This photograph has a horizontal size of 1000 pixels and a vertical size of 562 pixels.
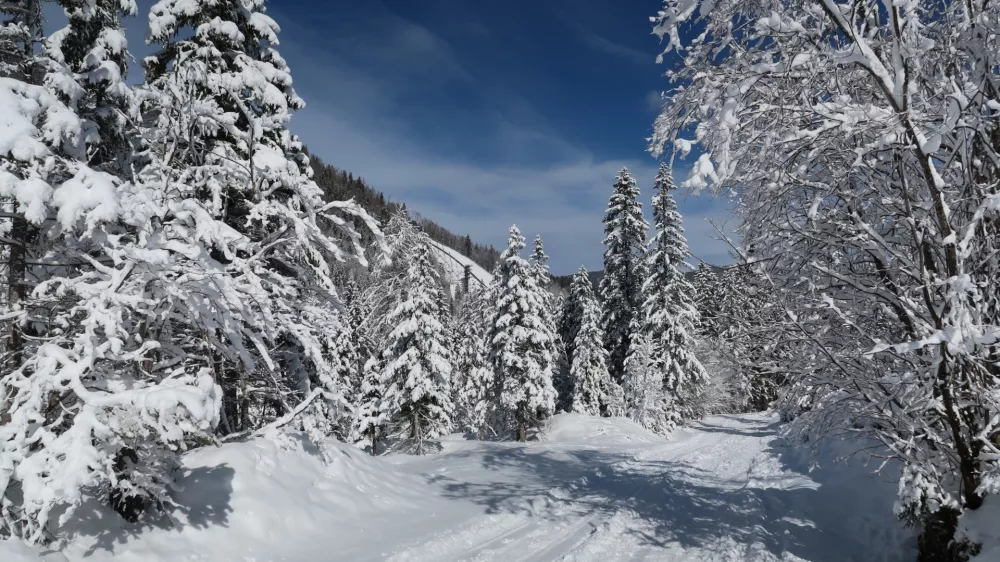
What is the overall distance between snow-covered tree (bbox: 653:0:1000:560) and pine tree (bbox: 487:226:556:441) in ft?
65.5

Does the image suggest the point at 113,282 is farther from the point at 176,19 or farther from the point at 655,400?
the point at 655,400

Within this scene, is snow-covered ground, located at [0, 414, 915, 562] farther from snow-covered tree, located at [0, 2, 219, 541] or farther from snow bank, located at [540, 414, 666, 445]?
snow bank, located at [540, 414, 666, 445]

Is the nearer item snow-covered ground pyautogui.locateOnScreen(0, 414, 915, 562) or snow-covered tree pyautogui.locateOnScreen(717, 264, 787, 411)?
snow-covered tree pyautogui.locateOnScreen(717, 264, 787, 411)

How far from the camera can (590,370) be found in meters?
31.9

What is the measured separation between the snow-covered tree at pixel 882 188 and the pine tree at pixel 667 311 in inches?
1032

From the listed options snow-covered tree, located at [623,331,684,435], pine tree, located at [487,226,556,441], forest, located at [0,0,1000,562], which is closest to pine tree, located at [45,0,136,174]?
forest, located at [0,0,1000,562]

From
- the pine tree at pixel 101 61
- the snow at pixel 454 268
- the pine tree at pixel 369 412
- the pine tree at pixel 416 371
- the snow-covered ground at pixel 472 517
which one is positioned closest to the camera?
the snow-covered ground at pixel 472 517

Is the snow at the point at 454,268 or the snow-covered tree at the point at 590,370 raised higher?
the snow at the point at 454,268

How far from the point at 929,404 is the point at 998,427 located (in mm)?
561

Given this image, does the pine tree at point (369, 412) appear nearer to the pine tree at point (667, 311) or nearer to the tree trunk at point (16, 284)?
the pine tree at point (667, 311)

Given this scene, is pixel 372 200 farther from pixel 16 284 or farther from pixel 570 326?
pixel 16 284

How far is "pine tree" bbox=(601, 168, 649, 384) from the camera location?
3466cm

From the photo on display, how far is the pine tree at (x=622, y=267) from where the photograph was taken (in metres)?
34.7

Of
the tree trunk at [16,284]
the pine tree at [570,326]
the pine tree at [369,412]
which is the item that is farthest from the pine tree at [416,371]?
the tree trunk at [16,284]
